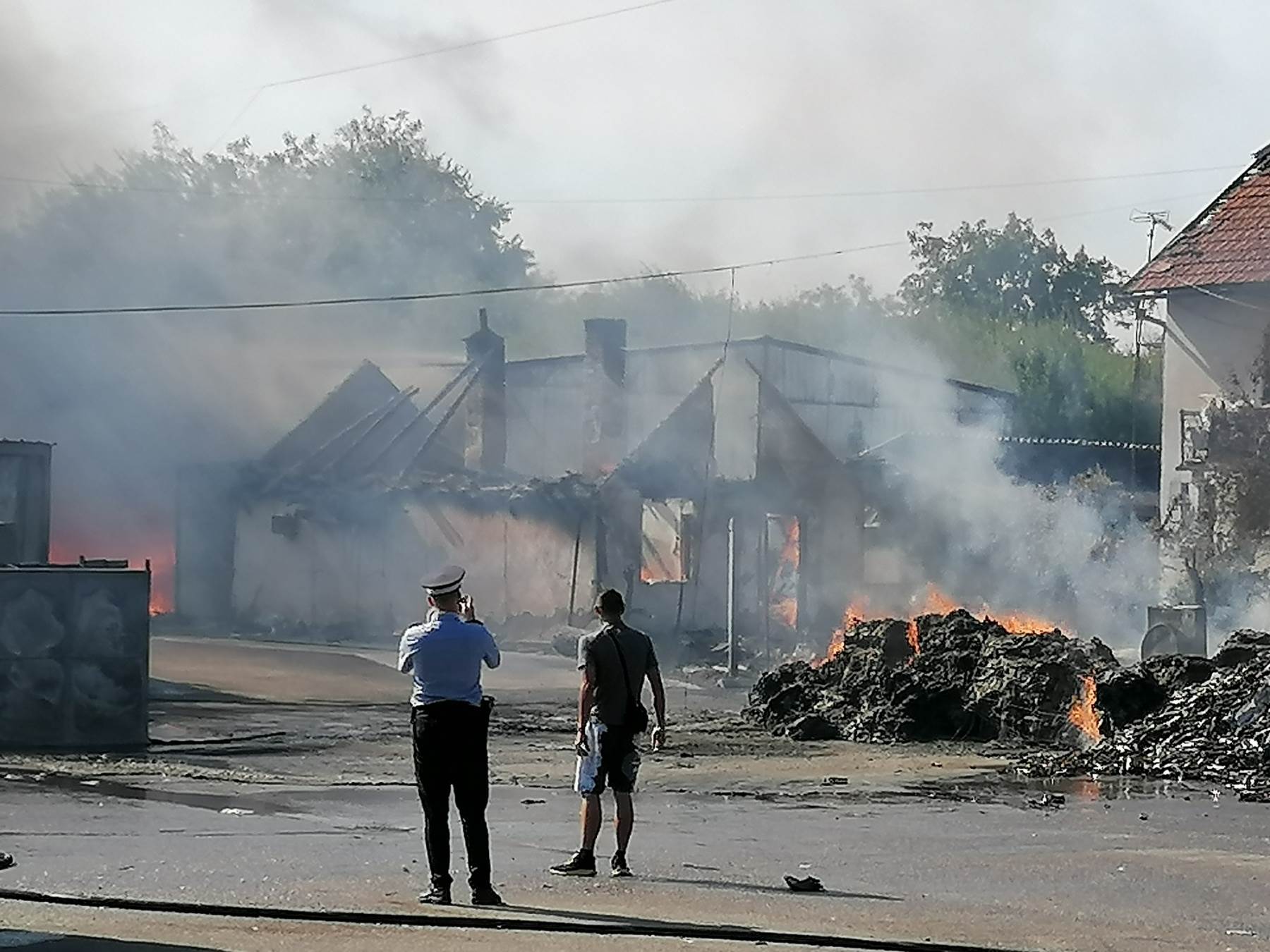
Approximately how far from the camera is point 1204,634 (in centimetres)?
3036

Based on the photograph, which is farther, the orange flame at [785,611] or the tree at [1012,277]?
the tree at [1012,277]

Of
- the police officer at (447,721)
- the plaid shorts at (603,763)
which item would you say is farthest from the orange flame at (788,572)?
the police officer at (447,721)

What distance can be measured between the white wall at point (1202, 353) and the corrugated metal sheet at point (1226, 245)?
450 millimetres

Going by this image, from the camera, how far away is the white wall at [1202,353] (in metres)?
43.3

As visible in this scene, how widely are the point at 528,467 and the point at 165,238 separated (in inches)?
465

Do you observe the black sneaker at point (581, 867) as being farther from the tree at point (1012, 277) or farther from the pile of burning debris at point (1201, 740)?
the tree at point (1012, 277)

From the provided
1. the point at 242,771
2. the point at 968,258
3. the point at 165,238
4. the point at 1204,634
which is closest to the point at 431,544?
the point at 165,238

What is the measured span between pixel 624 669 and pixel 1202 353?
34519mm

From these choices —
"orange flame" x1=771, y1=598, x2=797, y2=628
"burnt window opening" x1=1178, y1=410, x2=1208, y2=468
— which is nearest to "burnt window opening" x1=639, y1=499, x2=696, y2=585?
"orange flame" x1=771, y1=598, x2=797, y2=628

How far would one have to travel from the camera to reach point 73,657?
20219 millimetres

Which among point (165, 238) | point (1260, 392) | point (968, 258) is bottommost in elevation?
point (1260, 392)

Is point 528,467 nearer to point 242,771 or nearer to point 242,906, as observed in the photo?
point 242,771

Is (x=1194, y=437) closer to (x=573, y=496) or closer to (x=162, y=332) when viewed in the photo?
(x=573, y=496)

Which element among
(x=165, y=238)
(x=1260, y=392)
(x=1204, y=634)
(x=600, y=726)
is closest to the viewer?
(x=600, y=726)
